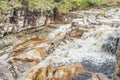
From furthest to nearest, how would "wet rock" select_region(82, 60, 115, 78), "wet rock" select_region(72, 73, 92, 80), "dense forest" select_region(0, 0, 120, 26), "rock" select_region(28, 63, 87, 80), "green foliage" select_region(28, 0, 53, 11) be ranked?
"green foliage" select_region(28, 0, 53, 11)
"dense forest" select_region(0, 0, 120, 26)
"wet rock" select_region(82, 60, 115, 78)
"rock" select_region(28, 63, 87, 80)
"wet rock" select_region(72, 73, 92, 80)

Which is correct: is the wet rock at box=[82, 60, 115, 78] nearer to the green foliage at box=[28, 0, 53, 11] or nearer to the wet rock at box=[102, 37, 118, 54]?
the wet rock at box=[102, 37, 118, 54]

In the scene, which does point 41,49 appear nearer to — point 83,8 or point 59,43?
point 59,43

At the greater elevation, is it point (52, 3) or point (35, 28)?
Result: point (52, 3)

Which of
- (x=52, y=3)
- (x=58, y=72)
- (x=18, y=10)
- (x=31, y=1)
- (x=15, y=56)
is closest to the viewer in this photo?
(x=58, y=72)

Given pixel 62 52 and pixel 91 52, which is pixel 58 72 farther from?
pixel 91 52

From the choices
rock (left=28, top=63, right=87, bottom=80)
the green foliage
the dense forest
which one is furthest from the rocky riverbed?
the green foliage

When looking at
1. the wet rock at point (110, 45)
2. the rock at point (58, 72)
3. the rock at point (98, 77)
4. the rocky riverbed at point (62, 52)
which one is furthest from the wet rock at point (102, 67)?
the wet rock at point (110, 45)

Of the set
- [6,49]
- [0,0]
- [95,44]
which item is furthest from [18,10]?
[95,44]

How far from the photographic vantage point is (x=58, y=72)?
25.4 feet

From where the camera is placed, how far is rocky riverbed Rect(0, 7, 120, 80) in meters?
7.90

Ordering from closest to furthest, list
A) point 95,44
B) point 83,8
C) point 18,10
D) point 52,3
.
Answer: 1. point 95,44
2. point 18,10
3. point 52,3
4. point 83,8

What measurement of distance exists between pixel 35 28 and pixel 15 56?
3464 mm

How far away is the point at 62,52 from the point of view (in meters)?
9.95

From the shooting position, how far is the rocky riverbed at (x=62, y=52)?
25.9ft
